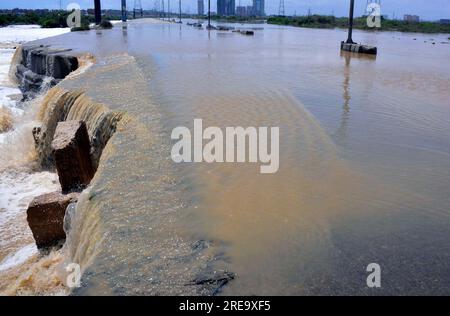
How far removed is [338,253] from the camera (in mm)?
3566

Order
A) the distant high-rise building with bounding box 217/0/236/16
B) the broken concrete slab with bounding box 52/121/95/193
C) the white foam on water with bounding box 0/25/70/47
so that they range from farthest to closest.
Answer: the distant high-rise building with bounding box 217/0/236/16
the white foam on water with bounding box 0/25/70/47
the broken concrete slab with bounding box 52/121/95/193

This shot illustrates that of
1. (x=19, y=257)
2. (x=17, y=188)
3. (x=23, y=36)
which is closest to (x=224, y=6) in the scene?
(x=23, y=36)

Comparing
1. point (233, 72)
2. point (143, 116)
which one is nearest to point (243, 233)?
point (143, 116)

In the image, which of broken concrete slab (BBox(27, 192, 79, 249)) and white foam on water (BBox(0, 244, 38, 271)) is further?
broken concrete slab (BBox(27, 192, 79, 249))

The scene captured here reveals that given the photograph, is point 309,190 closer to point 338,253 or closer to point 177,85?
point 338,253

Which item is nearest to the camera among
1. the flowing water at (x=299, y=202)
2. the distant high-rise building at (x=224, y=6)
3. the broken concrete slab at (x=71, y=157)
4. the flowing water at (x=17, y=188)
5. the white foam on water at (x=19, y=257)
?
the flowing water at (x=299, y=202)

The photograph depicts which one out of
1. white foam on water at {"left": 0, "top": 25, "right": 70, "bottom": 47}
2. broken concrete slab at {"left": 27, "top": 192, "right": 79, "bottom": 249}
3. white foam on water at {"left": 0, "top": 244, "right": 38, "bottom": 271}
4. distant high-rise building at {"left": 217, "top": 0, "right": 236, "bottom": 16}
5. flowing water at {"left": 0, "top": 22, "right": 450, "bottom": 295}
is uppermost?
distant high-rise building at {"left": 217, "top": 0, "right": 236, "bottom": 16}

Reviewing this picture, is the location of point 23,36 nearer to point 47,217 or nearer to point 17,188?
point 17,188

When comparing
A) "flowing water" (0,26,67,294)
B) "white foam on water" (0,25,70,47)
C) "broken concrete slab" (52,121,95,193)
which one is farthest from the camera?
"white foam on water" (0,25,70,47)

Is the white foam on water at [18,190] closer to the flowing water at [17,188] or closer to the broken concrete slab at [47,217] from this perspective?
the flowing water at [17,188]

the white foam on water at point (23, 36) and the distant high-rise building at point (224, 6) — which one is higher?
the distant high-rise building at point (224, 6)

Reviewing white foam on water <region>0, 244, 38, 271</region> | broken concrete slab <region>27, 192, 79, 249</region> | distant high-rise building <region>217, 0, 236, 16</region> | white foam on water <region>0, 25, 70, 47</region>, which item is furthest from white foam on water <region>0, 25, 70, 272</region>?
distant high-rise building <region>217, 0, 236, 16</region>

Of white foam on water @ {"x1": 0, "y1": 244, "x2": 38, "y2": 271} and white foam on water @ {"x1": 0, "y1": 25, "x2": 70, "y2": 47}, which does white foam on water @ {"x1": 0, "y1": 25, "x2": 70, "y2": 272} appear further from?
white foam on water @ {"x1": 0, "y1": 25, "x2": 70, "y2": 47}

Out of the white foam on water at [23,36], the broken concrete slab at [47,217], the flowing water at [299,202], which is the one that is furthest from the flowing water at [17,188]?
the white foam on water at [23,36]
